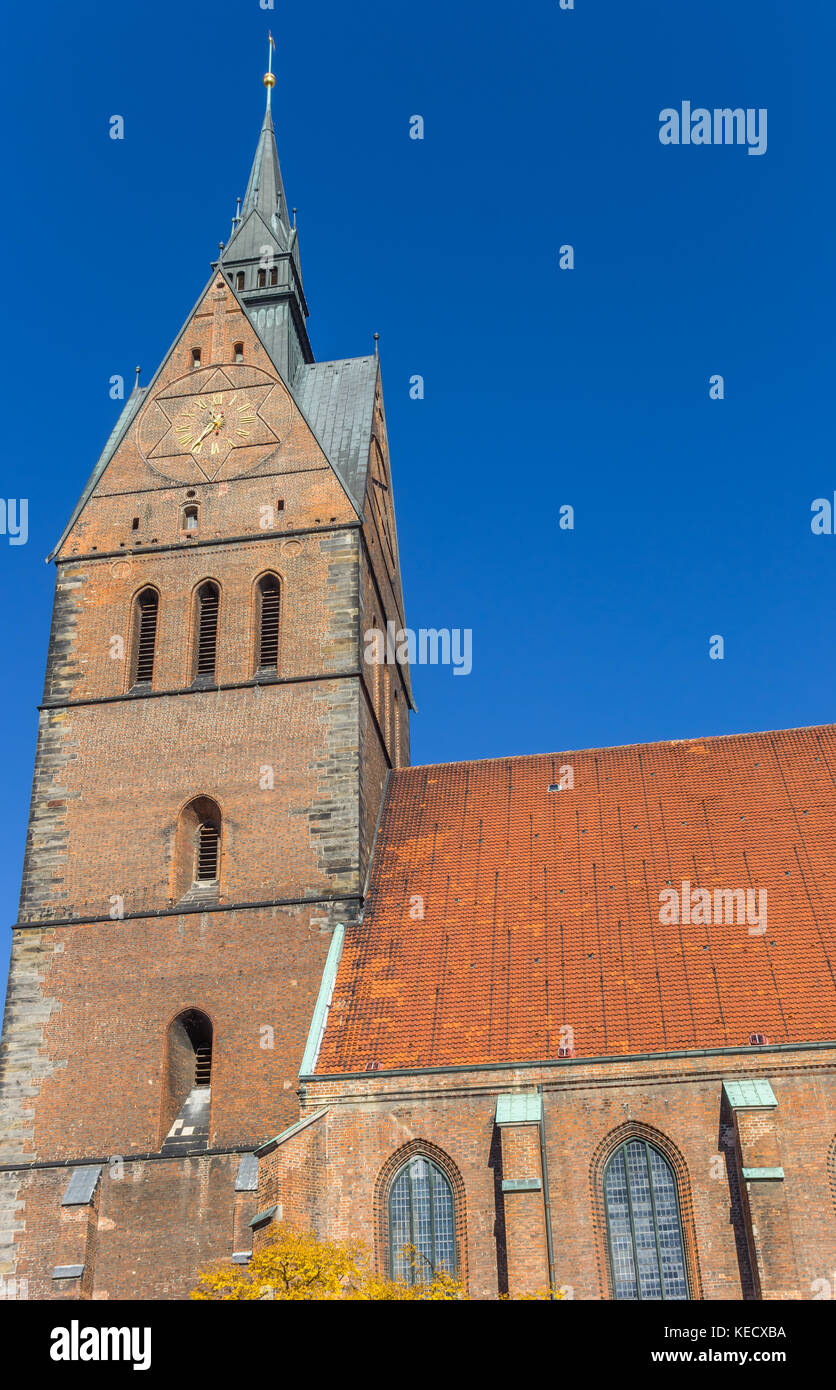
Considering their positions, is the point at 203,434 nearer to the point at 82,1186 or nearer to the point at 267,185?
the point at 267,185

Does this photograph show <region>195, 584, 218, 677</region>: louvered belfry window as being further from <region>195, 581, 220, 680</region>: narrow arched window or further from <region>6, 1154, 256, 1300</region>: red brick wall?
<region>6, 1154, 256, 1300</region>: red brick wall

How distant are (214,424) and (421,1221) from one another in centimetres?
1795

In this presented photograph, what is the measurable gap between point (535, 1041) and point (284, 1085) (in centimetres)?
439

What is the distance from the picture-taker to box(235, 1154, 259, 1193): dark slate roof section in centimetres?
2058

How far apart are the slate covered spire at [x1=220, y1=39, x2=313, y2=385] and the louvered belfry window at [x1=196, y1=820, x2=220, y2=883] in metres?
12.0

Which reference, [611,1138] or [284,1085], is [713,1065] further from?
[284,1085]

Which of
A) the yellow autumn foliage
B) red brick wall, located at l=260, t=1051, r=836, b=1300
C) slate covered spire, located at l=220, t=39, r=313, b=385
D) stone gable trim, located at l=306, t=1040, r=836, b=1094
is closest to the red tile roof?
stone gable trim, located at l=306, t=1040, r=836, b=1094

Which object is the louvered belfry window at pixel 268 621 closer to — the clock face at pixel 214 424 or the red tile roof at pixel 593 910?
the clock face at pixel 214 424

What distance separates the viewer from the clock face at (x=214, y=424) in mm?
29172

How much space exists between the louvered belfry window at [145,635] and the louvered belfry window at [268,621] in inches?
91.2

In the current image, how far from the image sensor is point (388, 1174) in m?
20.6

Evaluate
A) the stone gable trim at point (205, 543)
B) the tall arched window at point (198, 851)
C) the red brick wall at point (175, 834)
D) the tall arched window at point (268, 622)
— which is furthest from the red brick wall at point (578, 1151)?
the stone gable trim at point (205, 543)
